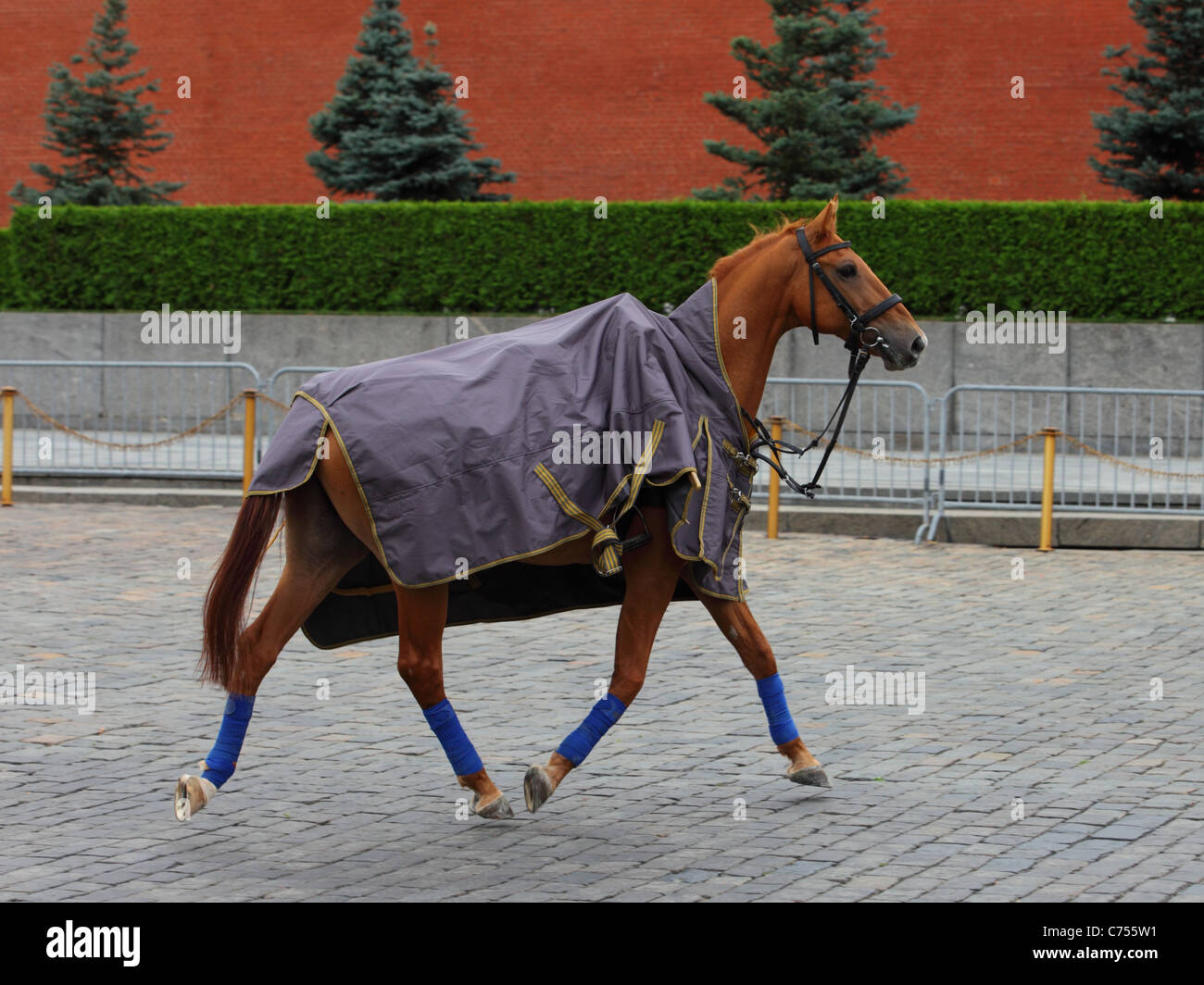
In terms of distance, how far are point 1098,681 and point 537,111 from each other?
18.2m

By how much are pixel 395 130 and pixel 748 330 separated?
16936mm

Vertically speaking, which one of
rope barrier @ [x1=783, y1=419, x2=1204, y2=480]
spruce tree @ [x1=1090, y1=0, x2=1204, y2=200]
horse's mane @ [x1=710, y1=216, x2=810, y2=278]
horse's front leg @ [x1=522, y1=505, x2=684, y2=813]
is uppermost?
spruce tree @ [x1=1090, y1=0, x2=1204, y2=200]

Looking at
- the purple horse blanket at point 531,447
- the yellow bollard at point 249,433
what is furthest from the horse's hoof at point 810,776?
the yellow bollard at point 249,433

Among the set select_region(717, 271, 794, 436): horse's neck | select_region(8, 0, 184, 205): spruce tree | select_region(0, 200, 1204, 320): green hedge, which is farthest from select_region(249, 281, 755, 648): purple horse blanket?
select_region(8, 0, 184, 205): spruce tree

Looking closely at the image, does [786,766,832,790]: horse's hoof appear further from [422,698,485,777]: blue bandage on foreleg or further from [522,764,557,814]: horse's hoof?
[422,698,485,777]: blue bandage on foreleg

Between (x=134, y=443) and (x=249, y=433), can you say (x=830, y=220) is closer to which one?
(x=249, y=433)

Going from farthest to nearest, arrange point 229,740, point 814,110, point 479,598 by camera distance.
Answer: point 814,110
point 479,598
point 229,740

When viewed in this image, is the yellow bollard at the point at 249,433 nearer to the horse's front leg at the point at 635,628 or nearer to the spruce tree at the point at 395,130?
the spruce tree at the point at 395,130

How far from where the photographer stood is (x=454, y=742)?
18.2 ft

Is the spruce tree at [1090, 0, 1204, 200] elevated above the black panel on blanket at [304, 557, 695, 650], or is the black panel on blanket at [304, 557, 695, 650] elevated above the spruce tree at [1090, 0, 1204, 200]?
the spruce tree at [1090, 0, 1204, 200]

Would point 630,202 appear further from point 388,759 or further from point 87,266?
point 388,759

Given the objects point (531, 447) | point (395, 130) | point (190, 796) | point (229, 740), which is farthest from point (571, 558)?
point (395, 130)

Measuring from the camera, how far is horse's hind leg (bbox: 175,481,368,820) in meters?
5.41

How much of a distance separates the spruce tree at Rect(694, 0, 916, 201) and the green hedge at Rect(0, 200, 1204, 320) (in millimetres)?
1873
